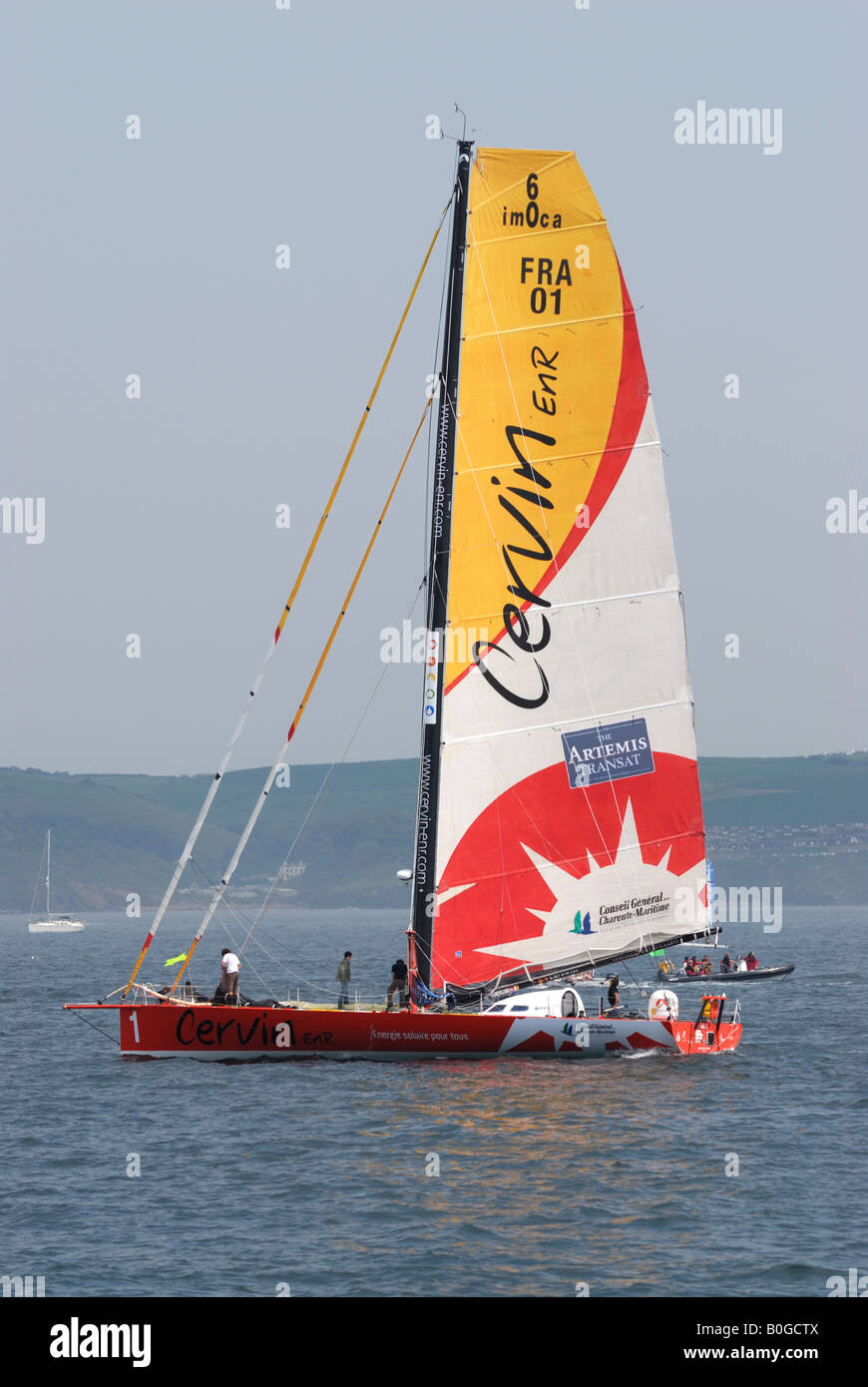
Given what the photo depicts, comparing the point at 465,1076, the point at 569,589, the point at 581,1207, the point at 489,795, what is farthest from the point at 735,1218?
the point at 569,589

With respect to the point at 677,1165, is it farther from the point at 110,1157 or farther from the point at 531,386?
the point at 531,386

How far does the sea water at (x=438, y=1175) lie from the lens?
2100 cm

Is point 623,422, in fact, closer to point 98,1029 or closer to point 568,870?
point 568,870

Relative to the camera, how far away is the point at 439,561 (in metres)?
36.2

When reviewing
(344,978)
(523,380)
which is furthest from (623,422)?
(344,978)

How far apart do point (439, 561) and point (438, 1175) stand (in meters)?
14.6

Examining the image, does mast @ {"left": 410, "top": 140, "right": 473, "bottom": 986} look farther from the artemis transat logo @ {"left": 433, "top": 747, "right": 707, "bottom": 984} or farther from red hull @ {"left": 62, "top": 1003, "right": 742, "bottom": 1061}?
red hull @ {"left": 62, "top": 1003, "right": 742, "bottom": 1061}

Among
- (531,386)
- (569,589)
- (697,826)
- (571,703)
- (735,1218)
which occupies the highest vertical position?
(531,386)

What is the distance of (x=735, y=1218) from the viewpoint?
78.7 ft

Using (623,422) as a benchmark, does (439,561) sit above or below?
below

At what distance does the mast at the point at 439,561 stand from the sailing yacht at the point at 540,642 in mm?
49

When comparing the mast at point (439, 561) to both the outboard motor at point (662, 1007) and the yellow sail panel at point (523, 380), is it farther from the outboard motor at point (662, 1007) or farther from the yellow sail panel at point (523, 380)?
the outboard motor at point (662, 1007)

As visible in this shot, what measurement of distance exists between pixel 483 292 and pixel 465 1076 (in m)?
16.8
